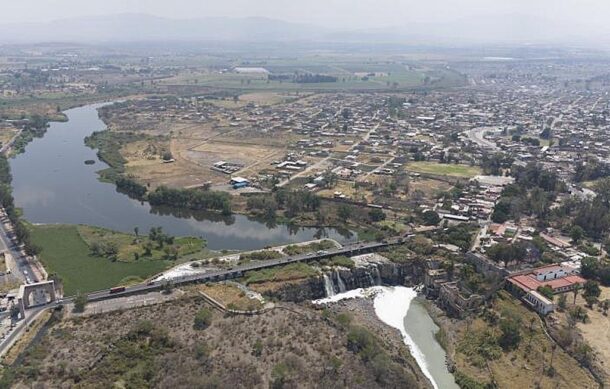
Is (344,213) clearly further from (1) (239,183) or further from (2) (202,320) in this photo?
(2) (202,320)

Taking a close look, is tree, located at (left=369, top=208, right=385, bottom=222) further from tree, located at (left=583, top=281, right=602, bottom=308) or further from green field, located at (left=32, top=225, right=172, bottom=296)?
green field, located at (left=32, top=225, right=172, bottom=296)

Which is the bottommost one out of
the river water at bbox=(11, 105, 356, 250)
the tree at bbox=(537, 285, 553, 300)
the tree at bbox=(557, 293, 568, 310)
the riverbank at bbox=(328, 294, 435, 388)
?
the river water at bbox=(11, 105, 356, 250)

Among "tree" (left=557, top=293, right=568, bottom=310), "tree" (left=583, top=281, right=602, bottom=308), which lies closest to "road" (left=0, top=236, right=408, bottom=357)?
"tree" (left=557, top=293, right=568, bottom=310)

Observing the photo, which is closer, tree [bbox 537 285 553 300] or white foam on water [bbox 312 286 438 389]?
white foam on water [bbox 312 286 438 389]

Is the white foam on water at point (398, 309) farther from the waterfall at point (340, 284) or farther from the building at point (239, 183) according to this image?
the building at point (239, 183)

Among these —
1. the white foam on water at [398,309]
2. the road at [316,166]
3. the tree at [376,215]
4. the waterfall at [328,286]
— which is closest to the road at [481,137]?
the road at [316,166]
